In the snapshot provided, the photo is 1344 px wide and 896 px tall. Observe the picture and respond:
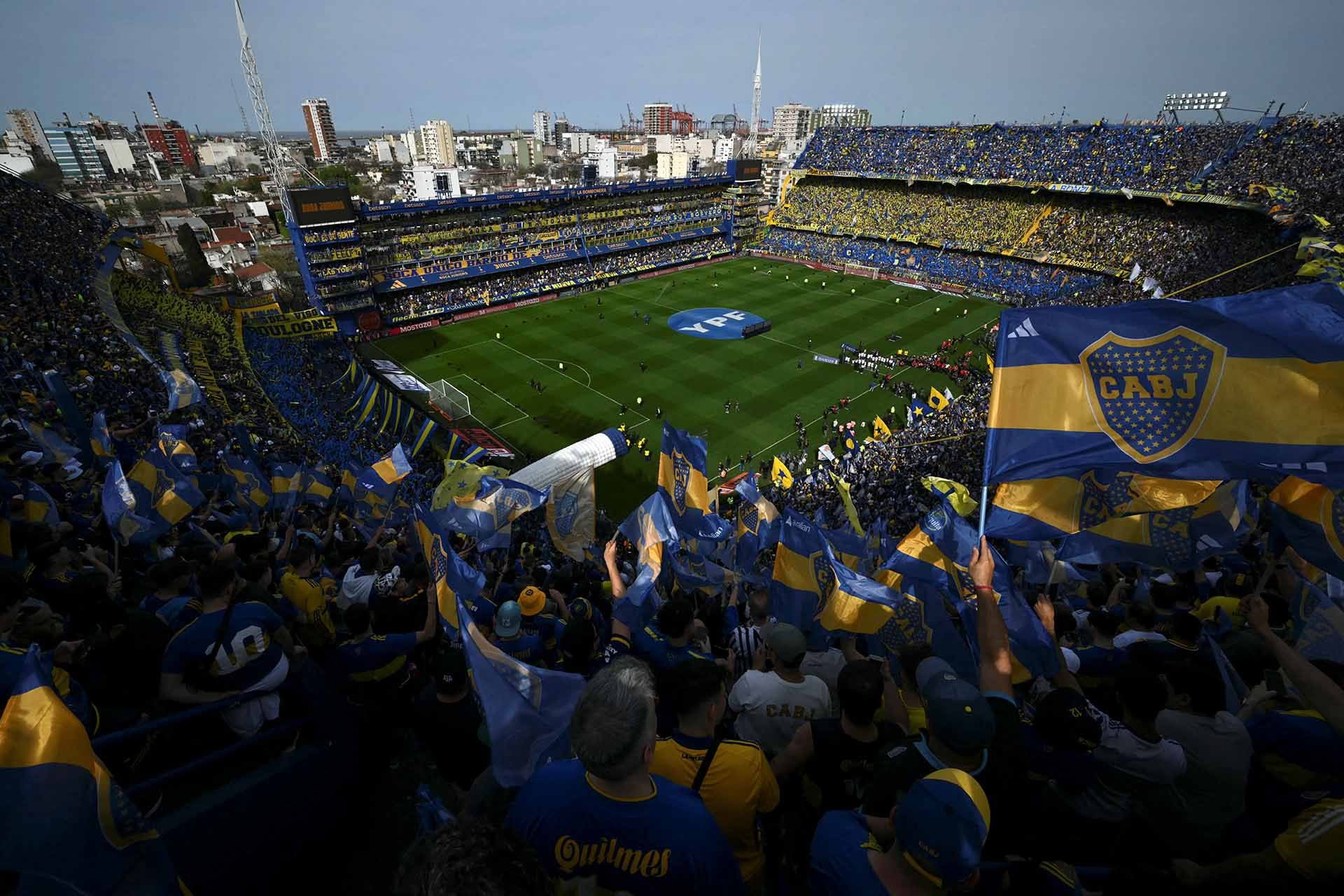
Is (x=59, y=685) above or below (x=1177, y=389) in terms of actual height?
below

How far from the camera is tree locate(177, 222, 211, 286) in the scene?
55188 millimetres

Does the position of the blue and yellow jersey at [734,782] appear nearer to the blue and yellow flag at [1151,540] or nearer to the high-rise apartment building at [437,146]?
the blue and yellow flag at [1151,540]

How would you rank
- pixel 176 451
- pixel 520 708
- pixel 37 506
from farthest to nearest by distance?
pixel 176 451
pixel 37 506
pixel 520 708

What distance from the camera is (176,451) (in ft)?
38.2

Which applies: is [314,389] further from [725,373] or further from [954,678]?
[954,678]

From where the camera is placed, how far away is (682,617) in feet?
15.6

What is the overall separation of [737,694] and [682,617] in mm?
859

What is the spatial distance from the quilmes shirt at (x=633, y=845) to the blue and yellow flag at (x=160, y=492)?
904 cm

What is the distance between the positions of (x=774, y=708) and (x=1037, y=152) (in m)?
70.8

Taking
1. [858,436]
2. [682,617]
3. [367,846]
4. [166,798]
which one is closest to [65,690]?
[166,798]

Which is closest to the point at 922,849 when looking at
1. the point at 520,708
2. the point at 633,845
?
the point at 633,845

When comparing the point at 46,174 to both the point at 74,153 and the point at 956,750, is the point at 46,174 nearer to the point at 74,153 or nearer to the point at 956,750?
the point at 74,153

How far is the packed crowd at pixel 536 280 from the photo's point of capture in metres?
45.0

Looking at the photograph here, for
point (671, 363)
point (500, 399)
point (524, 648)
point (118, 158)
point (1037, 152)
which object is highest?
point (1037, 152)
